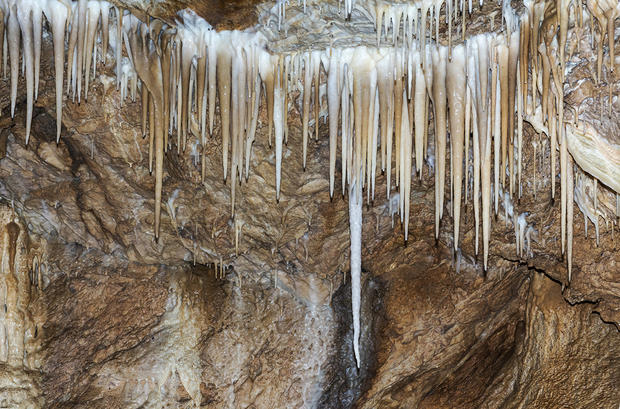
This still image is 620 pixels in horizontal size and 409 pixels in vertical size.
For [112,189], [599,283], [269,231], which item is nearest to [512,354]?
[599,283]

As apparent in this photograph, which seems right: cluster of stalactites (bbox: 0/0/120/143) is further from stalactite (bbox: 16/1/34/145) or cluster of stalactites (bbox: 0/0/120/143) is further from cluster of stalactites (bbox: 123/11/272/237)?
cluster of stalactites (bbox: 123/11/272/237)

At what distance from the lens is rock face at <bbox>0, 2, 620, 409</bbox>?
5.23 m

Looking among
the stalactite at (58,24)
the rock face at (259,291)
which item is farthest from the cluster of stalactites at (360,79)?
the rock face at (259,291)

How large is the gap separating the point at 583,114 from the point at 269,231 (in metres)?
3.09

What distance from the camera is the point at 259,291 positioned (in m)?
6.95

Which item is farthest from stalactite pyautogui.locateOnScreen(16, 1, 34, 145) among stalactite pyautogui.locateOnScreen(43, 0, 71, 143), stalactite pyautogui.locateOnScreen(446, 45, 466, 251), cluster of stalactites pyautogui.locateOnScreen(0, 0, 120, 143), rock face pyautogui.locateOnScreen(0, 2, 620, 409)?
stalactite pyautogui.locateOnScreen(446, 45, 466, 251)

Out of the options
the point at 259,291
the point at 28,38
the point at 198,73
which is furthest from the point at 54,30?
the point at 259,291

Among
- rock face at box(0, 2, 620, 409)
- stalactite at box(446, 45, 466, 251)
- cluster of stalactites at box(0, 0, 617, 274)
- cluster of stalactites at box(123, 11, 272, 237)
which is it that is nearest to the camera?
cluster of stalactites at box(0, 0, 617, 274)

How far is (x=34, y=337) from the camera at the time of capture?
602 centimetres

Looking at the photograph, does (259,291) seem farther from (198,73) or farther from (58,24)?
(58,24)

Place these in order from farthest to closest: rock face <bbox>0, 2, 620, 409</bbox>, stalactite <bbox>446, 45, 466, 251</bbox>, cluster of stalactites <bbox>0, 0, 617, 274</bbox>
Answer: rock face <bbox>0, 2, 620, 409</bbox>, stalactite <bbox>446, 45, 466, 251</bbox>, cluster of stalactites <bbox>0, 0, 617, 274</bbox>

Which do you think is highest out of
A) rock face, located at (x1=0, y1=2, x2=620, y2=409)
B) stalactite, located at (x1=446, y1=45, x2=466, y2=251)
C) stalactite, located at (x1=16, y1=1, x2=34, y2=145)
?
stalactite, located at (x1=16, y1=1, x2=34, y2=145)

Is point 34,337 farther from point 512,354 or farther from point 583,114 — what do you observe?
point 583,114

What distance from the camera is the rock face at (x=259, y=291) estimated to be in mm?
5227
